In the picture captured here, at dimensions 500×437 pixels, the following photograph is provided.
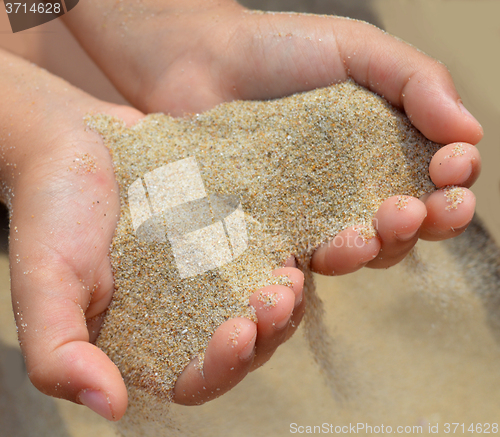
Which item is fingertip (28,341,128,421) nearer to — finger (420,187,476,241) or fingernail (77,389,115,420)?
fingernail (77,389,115,420)

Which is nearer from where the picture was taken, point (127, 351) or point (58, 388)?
point (58, 388)

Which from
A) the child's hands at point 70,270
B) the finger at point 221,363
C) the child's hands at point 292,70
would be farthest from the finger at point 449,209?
the finger at point 221,363

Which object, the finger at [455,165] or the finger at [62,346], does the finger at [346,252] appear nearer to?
the finger at [455,165]

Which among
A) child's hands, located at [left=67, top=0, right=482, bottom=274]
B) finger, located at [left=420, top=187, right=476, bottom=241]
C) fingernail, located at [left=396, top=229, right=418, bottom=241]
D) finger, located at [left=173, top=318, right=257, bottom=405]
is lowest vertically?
finger, located at [left=173, top=318, right=257, bottom=405]

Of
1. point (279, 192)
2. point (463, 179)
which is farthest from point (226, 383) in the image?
point (463, 179)

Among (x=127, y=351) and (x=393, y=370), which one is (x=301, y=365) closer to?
(x=393, y=370)

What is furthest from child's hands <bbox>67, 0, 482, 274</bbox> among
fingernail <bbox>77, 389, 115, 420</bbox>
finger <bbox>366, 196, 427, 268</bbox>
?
fingernail <bbox>77, 389, 115, 420</bbox>
